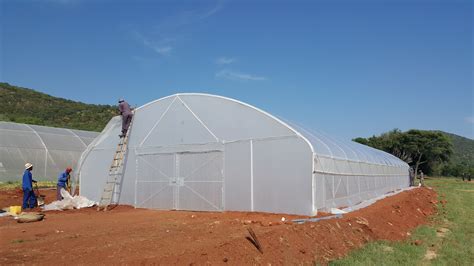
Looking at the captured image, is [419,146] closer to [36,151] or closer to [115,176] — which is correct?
[36,151]

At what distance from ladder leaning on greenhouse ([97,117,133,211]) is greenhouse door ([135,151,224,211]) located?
860 millimetres

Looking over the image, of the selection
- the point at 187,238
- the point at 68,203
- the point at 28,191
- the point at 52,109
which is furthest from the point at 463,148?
the point at 187,238

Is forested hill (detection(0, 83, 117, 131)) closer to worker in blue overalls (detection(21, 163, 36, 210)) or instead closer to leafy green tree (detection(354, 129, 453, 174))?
worker in blue overalls (detection(21, 163, 36, 210))

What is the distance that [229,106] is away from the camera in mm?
15078

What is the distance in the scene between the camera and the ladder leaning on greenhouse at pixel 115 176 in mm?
17098

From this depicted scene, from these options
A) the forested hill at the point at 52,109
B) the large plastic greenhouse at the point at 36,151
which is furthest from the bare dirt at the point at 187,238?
the forested hill at the point at 52,109

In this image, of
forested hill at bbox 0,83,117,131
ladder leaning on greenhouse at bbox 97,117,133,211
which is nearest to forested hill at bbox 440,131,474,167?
forested hill at bbox 0,83,117,131

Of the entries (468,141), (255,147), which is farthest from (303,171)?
(468,141)

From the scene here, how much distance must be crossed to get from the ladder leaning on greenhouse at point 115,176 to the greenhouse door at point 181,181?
2.82 feet

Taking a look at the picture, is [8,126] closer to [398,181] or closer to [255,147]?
[255,147]

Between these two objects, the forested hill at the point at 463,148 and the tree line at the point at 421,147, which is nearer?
the tree line at the point at 421,147

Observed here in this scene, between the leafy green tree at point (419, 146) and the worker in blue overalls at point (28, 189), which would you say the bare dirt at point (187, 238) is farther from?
the leafy green tree at point (419, 146)

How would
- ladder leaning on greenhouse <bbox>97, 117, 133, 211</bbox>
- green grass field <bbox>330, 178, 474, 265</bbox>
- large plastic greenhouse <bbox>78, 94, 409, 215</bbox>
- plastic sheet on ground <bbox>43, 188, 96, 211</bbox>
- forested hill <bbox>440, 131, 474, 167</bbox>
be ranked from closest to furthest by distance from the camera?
green grass field <bbox>330, 178, 474, 265</bbox>, large plastic greenhouse <bbox>78, 94, 409, 215</bbox>, plastic sheet on ground <bbox>43, 188, 96, 211</bbox>, ladder leaning on greenhouse <bbox>97, 117, 133, 211</bbox>, forested hill <bbox>440, 131, 474, 167</bbox>

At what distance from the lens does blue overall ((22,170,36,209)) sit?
16.3m
